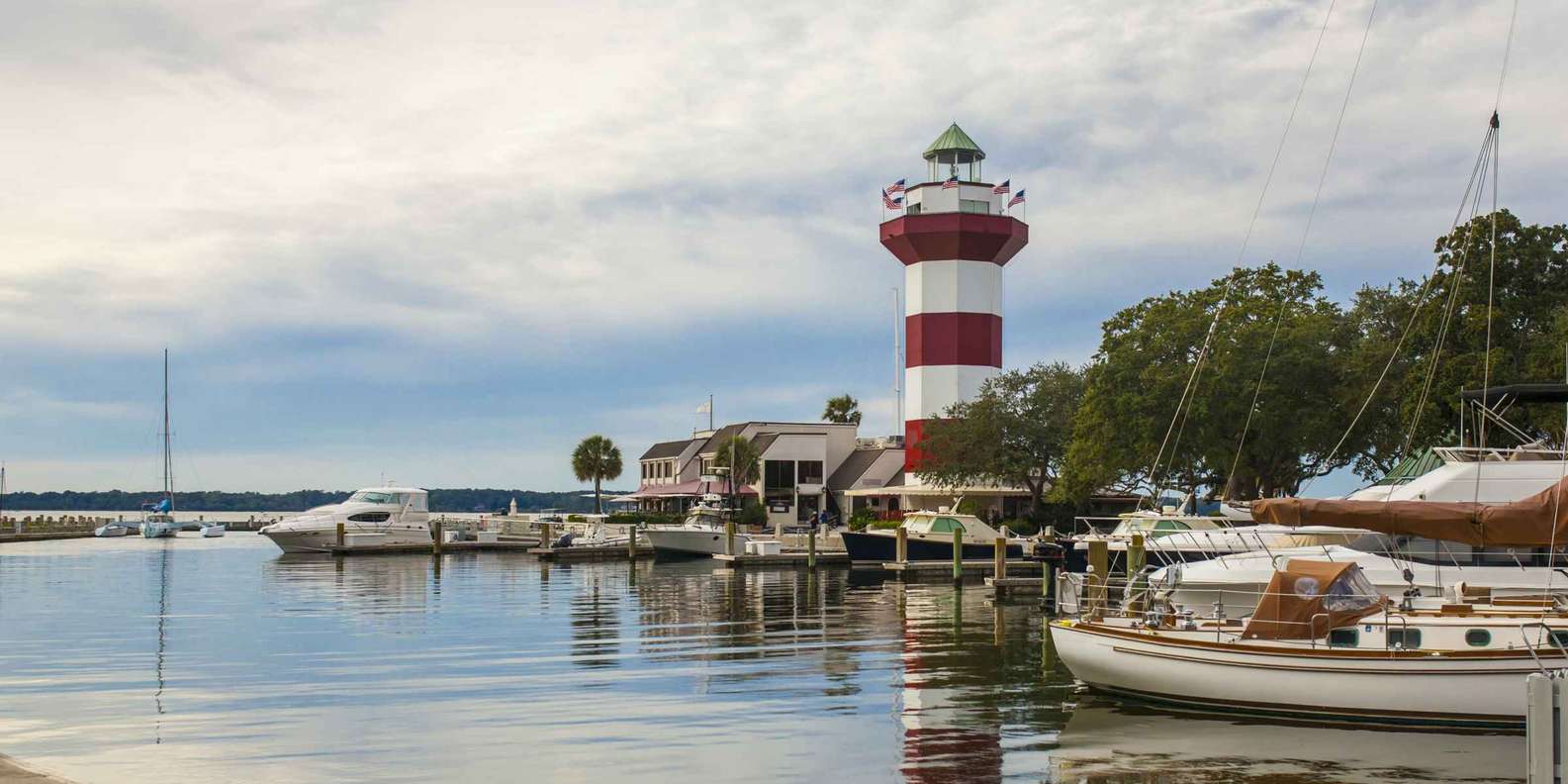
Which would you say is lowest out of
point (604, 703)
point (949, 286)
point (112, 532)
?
point (112, 532)

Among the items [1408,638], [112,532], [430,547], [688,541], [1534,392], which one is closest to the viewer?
Answer: [1408,638]

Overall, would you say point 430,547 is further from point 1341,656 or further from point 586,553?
point 1341,656

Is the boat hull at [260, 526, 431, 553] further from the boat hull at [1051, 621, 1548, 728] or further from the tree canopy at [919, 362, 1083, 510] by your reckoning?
the boat hull at [1051, 621, 1548, 728]

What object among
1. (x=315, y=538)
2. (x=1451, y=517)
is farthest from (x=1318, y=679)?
(x=315, y=538)

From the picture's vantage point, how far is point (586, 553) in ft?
222

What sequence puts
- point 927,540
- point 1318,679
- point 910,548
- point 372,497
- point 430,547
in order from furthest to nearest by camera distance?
1. point 372,497
2. point 430,547
3. point 910,548
4. point 927,540
5. point 1318,679

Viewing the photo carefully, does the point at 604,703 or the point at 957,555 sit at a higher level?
the point at 957,555

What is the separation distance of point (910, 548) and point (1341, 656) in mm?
35791

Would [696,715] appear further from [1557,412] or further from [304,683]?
[1557,412]

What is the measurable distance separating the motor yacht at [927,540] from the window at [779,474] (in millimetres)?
32412

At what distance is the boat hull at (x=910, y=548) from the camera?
2154 inches

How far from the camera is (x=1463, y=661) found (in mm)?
18547

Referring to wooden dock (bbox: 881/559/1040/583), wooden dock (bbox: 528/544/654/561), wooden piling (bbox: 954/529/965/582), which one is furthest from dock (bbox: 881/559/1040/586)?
wooden dock (bbox: 528/544/654/561)

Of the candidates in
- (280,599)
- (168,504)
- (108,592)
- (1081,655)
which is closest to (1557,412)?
(1081,655)
